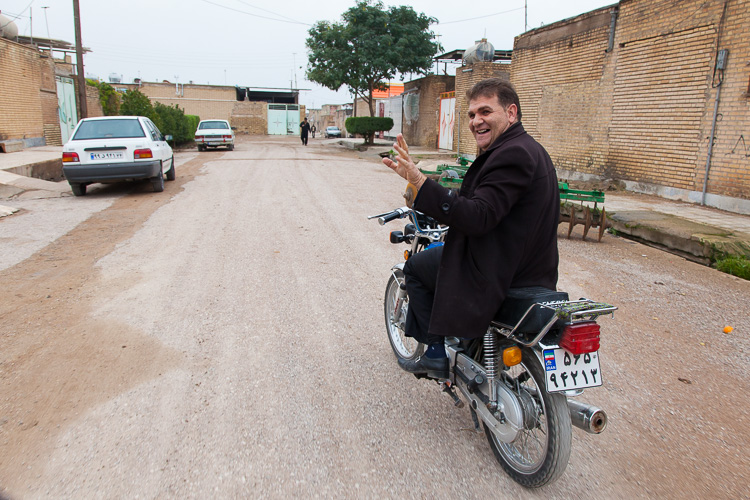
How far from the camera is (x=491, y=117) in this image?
8.24 feet

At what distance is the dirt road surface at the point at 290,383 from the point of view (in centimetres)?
254

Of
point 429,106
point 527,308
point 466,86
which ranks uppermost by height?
point 466,86

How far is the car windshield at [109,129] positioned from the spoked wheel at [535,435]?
35.6ft

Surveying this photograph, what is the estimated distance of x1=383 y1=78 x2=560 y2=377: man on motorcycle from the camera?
7.52 ft

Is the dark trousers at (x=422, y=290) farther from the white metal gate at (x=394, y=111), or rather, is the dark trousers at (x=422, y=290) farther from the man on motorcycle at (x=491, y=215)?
the white metal gate at (x=394, y=111)

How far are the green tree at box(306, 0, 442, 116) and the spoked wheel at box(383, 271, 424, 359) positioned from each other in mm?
27302

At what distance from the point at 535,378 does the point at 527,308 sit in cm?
32

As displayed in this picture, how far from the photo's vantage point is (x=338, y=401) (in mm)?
3225

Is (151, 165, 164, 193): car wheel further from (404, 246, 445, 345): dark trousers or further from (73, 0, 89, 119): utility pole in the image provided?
(404, 246, 445, 345): dark trousers

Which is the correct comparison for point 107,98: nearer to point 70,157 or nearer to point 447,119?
point 70,157

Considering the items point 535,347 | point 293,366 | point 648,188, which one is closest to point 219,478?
point 293,366

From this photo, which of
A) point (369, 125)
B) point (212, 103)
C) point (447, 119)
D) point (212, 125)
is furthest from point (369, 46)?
point (212, 103)

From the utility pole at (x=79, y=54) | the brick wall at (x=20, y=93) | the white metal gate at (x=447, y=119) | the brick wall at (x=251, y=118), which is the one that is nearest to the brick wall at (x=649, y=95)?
the white metal gate at (x=447, y=119)

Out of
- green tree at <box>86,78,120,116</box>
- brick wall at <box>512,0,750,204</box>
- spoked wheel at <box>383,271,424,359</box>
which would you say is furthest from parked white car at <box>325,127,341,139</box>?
spoked wheel at <box>383,271,424,359</box>
